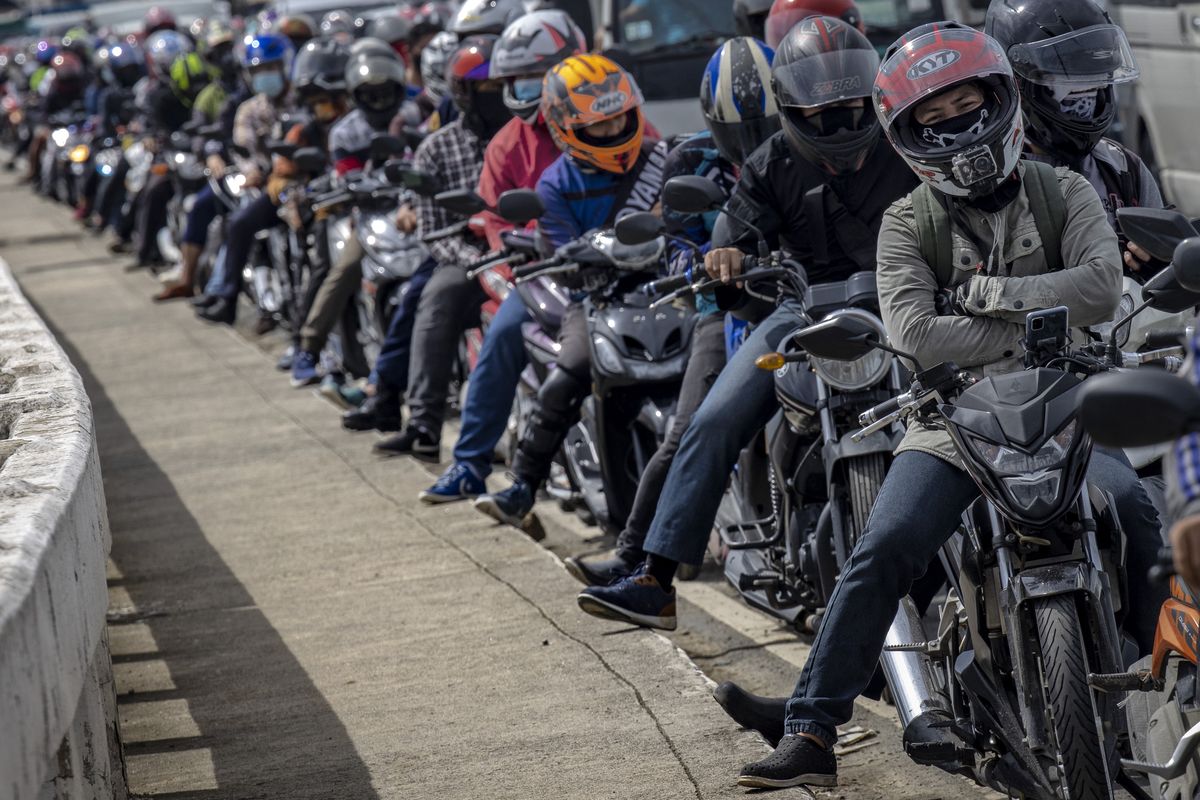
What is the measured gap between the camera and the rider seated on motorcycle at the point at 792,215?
5.81 metres

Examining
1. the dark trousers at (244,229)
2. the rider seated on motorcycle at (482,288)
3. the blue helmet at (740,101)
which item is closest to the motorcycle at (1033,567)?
the blue helmet at (740,101)

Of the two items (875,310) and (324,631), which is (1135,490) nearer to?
(875,310)

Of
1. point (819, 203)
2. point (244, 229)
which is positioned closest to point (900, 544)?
point (819, 203)

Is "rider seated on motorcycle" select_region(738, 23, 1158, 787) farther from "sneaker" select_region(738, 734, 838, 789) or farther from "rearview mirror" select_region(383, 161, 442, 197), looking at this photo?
"rearview mirror" select_region(383, 161, 442, 197)

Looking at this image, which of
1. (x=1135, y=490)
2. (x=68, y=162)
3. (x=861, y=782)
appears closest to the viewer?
(x=1135, y=490)

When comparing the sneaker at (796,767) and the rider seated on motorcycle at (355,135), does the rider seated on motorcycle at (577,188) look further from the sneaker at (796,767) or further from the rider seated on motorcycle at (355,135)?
the rider seated on motorcycle at (355,135)

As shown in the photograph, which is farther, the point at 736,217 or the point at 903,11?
the point at 903,11

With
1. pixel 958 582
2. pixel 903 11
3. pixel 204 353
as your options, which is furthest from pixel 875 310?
pixel 204 353

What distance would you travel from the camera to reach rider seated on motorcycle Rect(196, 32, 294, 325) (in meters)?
14.1

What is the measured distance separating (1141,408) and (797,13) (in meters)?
5.09

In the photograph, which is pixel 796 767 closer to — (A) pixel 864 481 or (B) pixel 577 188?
(A) pixel 864 481

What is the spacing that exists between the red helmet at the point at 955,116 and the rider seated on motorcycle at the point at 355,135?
7.00m

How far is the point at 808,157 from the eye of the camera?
5.86m

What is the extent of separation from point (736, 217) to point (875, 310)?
0.49 meters
